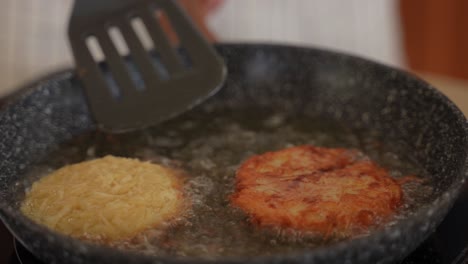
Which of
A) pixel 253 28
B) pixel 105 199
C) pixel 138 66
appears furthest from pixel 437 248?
pixel 253 28

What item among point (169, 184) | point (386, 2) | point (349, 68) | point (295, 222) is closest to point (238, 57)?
point (349, 68)

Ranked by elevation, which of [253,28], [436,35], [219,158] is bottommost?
[436,35]

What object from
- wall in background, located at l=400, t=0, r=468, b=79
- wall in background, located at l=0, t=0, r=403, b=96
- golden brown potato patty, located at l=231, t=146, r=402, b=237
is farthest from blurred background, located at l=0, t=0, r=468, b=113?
golden brown potato patty, located at l=231, t=146, r=402, b=237

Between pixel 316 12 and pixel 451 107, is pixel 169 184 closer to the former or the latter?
pixel 451 107

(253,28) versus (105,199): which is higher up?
(105,199)

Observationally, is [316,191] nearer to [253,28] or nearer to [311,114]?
[311,114]

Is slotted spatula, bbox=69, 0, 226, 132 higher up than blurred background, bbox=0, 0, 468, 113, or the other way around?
slotted spatula, bbox=69, 0, 226, 132

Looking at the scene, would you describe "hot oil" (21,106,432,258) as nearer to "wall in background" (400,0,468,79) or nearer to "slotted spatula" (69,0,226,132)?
"slotted spatula" (69,0,226,132)
